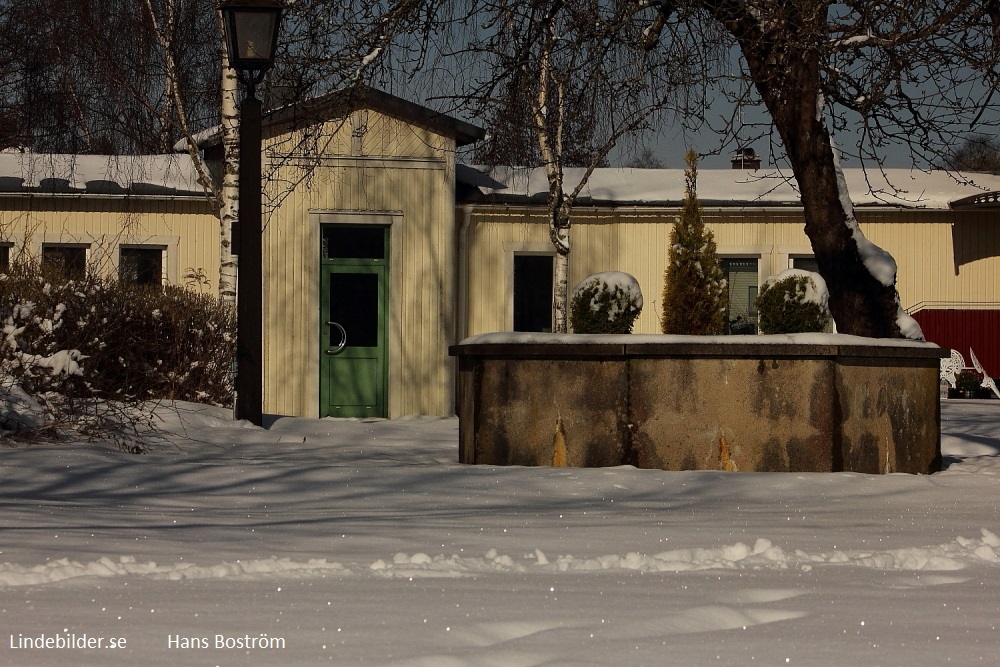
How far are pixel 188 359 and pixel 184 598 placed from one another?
308 inches

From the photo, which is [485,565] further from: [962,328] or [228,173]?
[962,328]

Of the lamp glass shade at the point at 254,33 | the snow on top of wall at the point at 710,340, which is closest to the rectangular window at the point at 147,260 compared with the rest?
the lamp glass shade at the point at 254,33

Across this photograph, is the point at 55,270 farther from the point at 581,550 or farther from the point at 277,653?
the point at 277,653

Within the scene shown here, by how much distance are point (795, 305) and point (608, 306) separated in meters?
1.35

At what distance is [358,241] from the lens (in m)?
17.1

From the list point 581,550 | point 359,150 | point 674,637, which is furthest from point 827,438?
point 359,150

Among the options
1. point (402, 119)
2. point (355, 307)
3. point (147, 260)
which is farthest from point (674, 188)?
point (147, 260)

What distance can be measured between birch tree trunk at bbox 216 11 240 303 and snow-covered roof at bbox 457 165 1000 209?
13.2 feet

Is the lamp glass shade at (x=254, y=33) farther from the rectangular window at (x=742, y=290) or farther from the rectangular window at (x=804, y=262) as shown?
the rectangular window at (x=804, y=262)

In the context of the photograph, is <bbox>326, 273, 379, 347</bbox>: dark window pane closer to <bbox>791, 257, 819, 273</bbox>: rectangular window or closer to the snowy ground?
<bbox>791, 257, 819, 273</bbox>: rectangular window

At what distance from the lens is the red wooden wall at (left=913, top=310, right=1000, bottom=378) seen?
19938 mm

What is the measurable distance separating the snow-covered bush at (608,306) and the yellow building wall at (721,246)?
8.60 m

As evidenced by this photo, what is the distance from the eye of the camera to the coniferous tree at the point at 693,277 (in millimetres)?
18219

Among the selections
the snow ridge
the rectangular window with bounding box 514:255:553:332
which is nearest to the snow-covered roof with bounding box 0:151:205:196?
the rectangular window with bounding box 514:255:553:332
